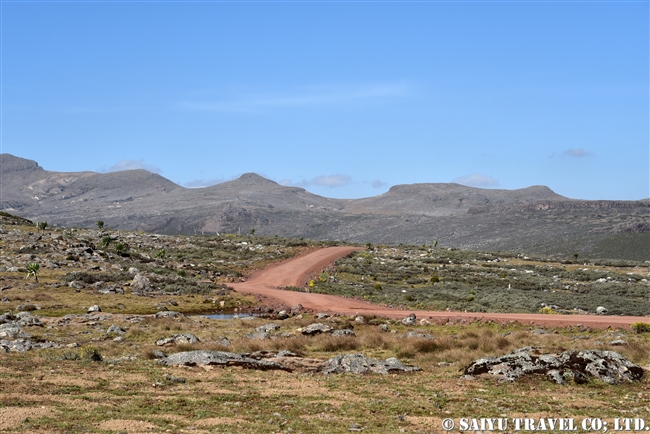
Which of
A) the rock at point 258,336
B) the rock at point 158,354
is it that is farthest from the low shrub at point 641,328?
the rock at point 158,354

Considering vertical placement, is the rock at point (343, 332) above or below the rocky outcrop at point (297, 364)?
below

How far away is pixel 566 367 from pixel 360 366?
7.90 m

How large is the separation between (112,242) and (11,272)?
114 feet

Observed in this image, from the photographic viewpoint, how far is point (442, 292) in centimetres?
6462

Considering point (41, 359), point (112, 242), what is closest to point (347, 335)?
point (41, 359)

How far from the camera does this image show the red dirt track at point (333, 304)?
1662 inches

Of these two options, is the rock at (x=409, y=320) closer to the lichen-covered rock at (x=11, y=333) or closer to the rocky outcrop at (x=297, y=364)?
the rocky outcrop at (x=297, y=364)

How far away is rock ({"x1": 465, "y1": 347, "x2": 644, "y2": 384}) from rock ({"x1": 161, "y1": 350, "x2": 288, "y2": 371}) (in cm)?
818

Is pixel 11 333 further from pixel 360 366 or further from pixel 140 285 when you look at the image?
pixel 140 285

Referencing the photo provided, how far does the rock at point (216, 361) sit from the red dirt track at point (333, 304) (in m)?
21.1

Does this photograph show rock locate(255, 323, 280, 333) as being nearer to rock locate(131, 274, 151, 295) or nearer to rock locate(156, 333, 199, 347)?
rock locate(156, 333, 199, 347)

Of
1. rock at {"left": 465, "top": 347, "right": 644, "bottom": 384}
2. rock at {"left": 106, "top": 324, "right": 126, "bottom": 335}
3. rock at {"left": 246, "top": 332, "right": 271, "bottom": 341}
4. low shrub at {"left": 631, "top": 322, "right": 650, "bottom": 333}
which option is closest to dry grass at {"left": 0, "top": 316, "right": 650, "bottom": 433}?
rock at {"left": 465, "top": 347, "right": 644, "bottom": 384}

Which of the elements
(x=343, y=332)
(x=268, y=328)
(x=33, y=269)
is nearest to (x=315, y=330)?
(x=343, y=332)

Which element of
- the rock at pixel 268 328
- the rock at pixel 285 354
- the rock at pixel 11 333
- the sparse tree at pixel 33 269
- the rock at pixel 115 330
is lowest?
the rock at pixel 268 328
